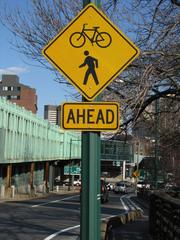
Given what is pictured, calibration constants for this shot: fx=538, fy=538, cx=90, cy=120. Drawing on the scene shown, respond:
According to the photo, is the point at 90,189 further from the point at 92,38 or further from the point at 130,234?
the point at 130,234

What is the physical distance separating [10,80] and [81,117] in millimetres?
154795

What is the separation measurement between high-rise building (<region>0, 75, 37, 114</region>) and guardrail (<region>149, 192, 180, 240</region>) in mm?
120608

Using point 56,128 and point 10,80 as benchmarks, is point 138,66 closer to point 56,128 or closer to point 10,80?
point 56,128

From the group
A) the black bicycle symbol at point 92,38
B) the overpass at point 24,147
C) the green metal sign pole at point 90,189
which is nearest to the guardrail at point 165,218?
the green metal sign pole at point 90,189

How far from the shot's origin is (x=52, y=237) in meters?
16.3

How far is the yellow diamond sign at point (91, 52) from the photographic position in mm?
5844

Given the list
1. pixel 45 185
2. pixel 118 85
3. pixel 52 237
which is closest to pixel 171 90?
→ pixel 118 85

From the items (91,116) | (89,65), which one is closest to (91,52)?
(89,65)

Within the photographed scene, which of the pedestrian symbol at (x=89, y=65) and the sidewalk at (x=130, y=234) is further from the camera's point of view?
the sidewalk at (x=130, y=234)

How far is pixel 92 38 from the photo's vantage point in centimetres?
587

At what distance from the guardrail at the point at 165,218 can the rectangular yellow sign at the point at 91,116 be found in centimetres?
445

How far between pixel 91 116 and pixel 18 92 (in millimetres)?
146421

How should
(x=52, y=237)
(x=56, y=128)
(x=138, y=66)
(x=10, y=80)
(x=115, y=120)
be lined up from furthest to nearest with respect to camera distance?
(x=10, y=80) < (x=56, y=128) < (x=52, y=237) < (x=138, y=66) < (x=115, y=120)

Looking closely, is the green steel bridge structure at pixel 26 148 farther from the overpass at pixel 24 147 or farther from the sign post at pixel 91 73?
the sign post at pixel 91 73
